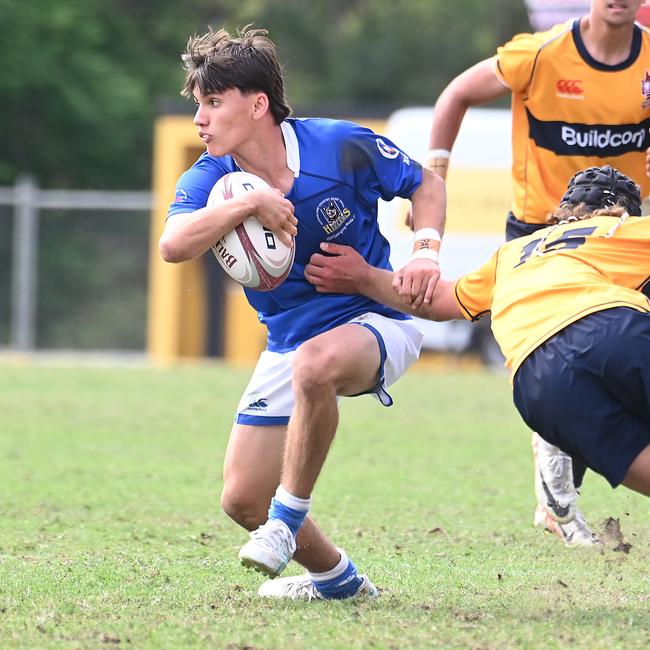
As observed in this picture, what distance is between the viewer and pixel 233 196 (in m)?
5.18

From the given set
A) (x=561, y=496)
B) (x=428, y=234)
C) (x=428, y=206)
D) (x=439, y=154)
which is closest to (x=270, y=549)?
(x=428, y=234)

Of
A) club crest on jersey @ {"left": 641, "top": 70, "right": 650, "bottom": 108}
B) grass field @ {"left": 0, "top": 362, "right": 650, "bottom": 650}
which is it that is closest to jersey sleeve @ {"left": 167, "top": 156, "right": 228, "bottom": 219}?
grass field @ {"left": 0, "top": 362, "right": 650, "bottom": 650}

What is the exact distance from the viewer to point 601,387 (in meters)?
4.49

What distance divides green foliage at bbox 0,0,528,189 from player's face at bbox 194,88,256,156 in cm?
2564

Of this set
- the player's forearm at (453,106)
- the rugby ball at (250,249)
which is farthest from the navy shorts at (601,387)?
the player's forearm at (453,106)

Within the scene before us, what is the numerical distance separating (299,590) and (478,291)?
4.43ft

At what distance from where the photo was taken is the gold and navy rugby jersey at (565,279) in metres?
4.59

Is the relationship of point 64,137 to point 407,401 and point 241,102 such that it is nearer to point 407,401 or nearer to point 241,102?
point 407,401

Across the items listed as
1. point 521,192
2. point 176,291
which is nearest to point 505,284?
point 521,192

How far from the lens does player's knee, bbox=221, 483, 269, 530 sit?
17.6ft

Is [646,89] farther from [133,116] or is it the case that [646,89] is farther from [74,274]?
[133,116]

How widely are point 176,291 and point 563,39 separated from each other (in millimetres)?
14838

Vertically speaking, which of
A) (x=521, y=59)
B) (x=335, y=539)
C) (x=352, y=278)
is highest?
(x=521, y=59)

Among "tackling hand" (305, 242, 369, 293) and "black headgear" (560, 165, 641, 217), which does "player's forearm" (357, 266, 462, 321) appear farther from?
"black headgear" (560, 165, 641, 217)
